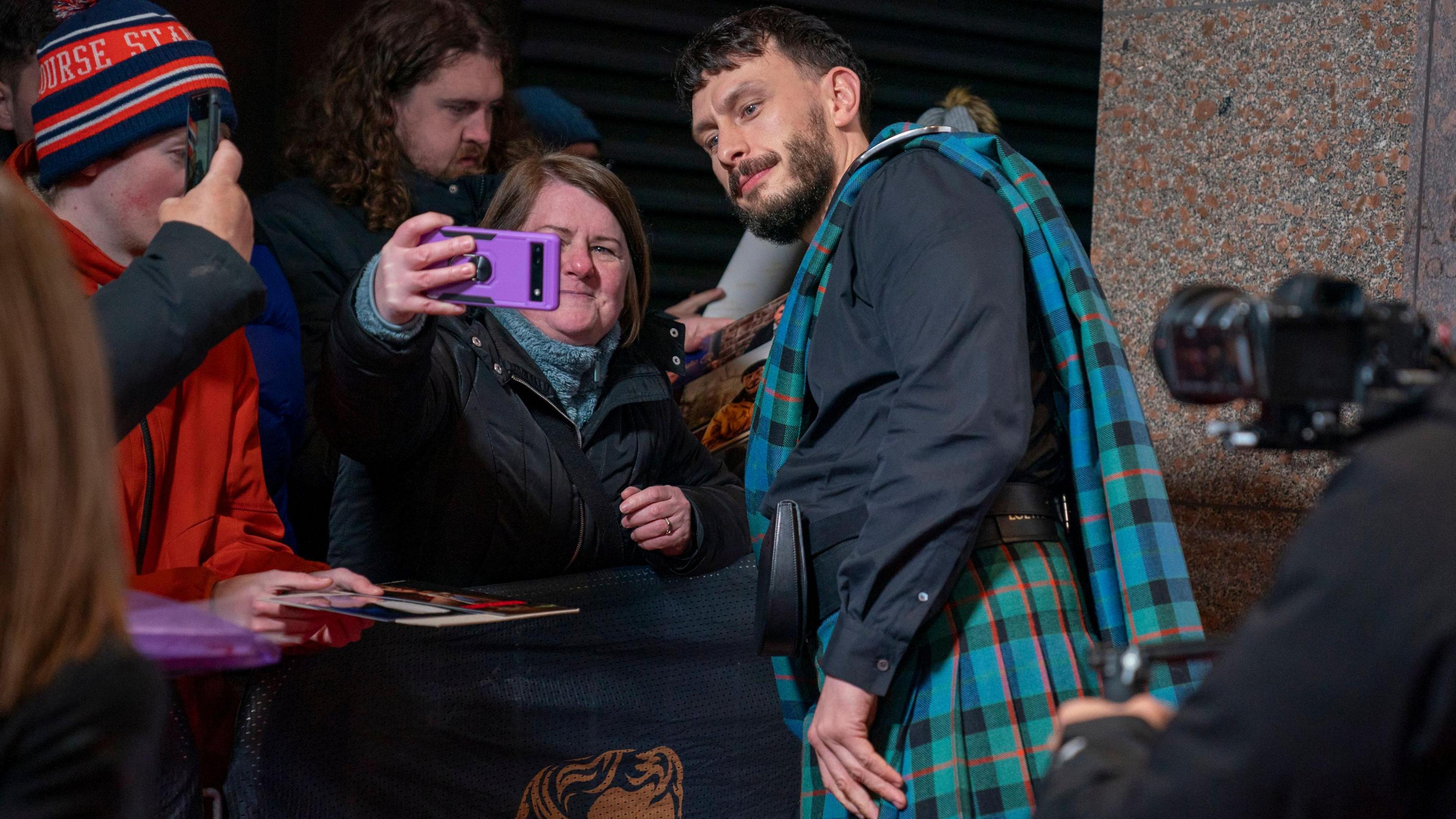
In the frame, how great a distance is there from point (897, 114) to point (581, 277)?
128 inches

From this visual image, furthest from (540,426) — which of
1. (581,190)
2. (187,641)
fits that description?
(187,641)

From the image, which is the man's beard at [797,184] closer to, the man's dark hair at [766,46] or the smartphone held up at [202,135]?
the man's dark hair at [766,46]

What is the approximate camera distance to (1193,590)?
304cm

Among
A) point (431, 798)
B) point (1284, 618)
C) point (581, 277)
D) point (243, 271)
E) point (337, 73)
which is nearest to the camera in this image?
point (1284, 618)

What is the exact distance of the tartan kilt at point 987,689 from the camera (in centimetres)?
199

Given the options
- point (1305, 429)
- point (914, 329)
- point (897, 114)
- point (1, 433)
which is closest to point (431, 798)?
point (914, 329)

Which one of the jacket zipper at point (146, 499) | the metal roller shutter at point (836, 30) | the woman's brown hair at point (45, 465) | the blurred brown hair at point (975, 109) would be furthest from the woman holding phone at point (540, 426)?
the metal roller shutter at point (836, 30)

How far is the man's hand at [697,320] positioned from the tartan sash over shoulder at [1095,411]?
4.62ft

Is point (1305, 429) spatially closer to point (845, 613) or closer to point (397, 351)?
point (845, 613)

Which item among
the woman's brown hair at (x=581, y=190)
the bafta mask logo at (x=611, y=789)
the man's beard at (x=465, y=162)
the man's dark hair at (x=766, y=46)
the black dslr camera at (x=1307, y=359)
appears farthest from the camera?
the man's beard at (x=465, y=162)

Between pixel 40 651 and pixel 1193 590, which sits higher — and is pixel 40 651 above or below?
above

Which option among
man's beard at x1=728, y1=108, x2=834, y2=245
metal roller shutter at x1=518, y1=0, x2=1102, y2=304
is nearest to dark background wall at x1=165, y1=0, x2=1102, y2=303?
metal roller shutter at x1=518, y1=0, x2=1102, y2=304

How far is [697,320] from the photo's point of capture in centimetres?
386

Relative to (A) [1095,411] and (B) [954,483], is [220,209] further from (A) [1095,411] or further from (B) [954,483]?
(A) [1095,411]
